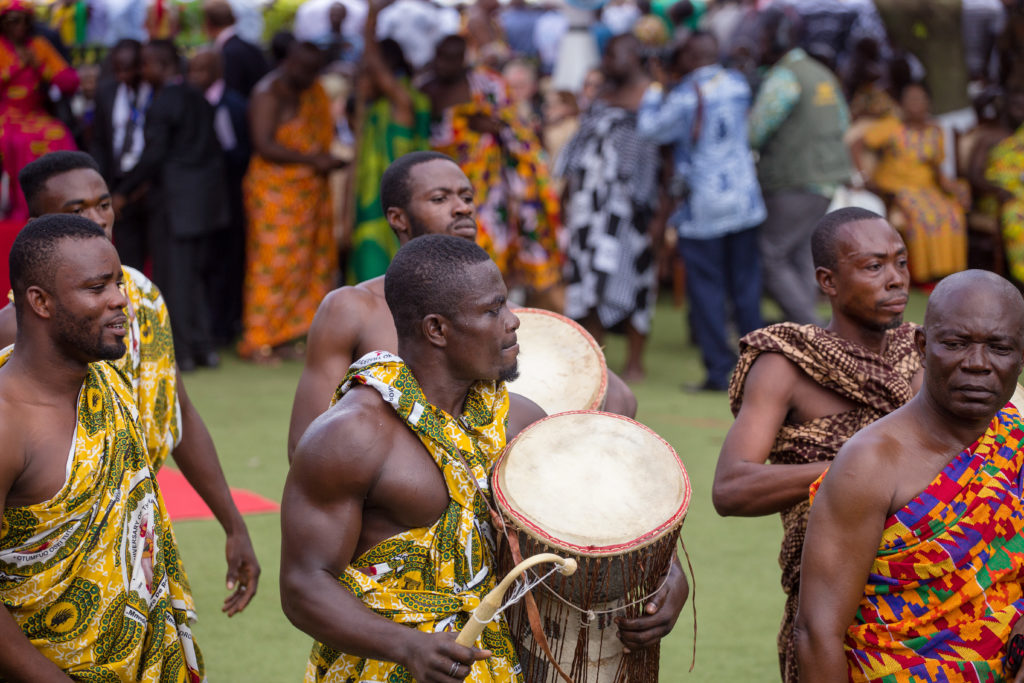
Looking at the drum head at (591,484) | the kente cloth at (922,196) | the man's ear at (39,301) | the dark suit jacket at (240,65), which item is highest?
the man's ear at (39,301)

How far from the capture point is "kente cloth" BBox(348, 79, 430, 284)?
361 inches

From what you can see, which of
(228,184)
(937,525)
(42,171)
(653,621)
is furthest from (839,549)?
(228,184)

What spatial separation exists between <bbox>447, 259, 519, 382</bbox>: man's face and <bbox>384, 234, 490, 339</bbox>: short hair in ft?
0.08

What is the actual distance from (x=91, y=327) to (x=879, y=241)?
2109 mm

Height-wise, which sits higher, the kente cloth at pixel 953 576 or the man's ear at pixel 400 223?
the man's ear at pixel 400 223

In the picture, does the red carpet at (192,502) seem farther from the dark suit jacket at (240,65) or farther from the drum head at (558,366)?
the dark suit jacket at (240,65)

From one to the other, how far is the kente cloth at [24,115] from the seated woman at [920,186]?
696 centimetres

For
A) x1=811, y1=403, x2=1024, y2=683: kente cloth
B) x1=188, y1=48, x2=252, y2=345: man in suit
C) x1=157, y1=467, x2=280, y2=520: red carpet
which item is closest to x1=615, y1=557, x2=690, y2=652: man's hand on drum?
x1=811, y1=403, x2=1024, y2=683: kente cloth

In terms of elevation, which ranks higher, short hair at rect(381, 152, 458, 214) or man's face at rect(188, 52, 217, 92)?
short hair at rect(381, 152, 458, 214)

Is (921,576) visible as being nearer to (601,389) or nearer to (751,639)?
(601,389)

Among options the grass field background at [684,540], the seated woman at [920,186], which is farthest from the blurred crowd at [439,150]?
the grass field background at [684,540]

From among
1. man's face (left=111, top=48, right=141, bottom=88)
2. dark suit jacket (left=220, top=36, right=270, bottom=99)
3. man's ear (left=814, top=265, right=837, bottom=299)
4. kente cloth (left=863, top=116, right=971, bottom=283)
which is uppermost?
man's ear (left=814, top=265, right=837, bottom=299)

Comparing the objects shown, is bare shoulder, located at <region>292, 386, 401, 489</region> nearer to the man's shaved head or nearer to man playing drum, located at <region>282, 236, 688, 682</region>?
man playing drum, located at <region>282, 236, 688, 682</region>

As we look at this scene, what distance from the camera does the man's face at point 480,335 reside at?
278 centimetres
